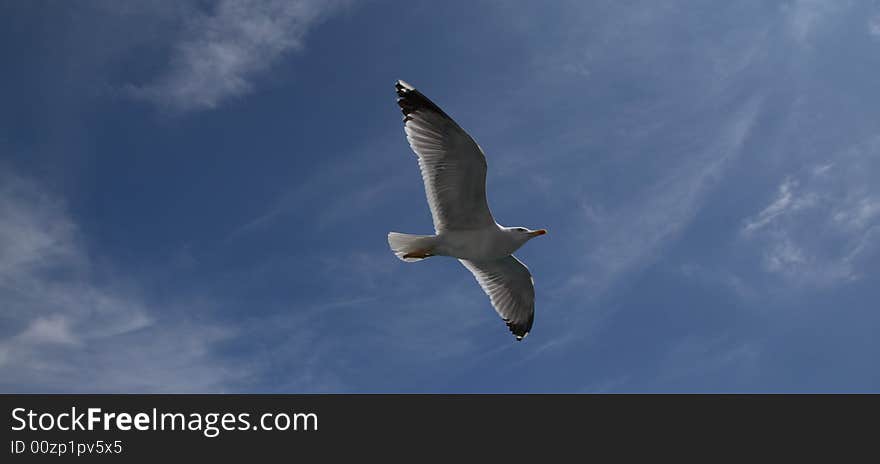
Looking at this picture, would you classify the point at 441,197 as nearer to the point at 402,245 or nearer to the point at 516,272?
the point at 402,245

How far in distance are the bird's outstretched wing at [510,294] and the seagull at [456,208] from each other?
0.02 metres

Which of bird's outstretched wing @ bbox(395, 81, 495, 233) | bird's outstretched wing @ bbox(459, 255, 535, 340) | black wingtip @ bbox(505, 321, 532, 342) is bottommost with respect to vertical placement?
black wingtip @ bbox(505, 321, 532, 342)

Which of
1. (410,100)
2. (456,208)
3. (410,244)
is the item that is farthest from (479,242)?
(410,100)

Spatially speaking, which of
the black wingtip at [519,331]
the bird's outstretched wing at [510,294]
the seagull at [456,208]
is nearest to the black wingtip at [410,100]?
the seagull at [456,208]

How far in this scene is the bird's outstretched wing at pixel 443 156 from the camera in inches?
390

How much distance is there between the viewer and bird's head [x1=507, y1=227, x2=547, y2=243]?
10992 mm

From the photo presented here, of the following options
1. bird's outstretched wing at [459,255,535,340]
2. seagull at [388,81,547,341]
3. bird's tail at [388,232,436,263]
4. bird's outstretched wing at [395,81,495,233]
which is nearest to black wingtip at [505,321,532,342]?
bird's outstretched wing at [459,255,535,340]

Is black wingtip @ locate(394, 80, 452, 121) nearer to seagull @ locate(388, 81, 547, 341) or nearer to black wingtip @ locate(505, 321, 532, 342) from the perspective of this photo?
seagull @ locate(388, 81, 547, 341)

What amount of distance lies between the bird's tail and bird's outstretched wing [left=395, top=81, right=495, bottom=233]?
1.71 feet

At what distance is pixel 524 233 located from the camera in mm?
11031

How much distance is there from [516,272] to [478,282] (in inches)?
27.2

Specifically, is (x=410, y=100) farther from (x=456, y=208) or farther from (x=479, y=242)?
(x=479, y=242)

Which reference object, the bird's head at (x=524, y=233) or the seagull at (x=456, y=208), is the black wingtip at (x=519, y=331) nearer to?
the seagull at (x=456, y=208)
